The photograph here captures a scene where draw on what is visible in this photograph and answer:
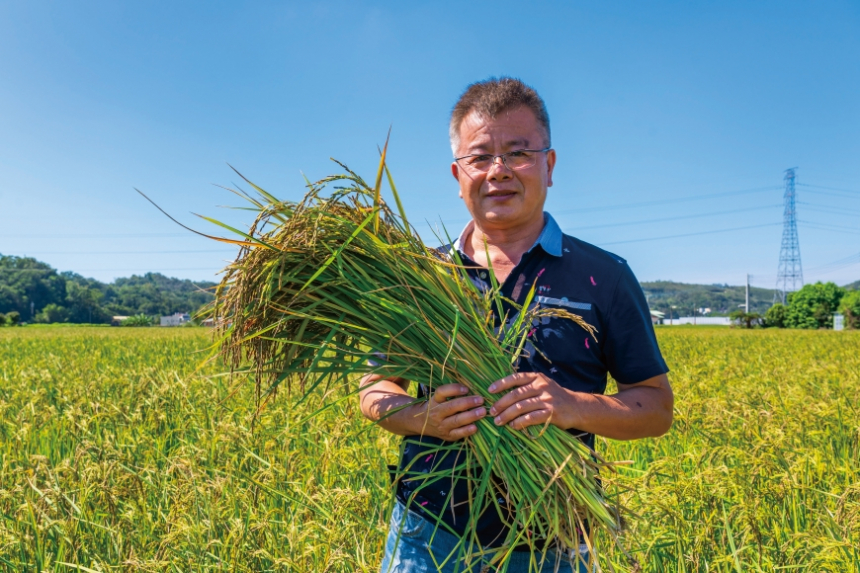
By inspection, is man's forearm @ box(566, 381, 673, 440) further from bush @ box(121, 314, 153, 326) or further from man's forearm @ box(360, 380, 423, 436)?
bush @ box(121, 314, 153, 326)

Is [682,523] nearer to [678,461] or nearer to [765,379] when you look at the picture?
[678,461]

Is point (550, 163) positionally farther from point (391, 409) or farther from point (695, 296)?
point (695, 296)

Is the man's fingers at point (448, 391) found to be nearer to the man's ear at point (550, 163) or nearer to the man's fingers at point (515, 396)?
the man's fingers at point (515, 396)

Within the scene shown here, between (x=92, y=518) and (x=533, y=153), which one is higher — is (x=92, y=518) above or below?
below

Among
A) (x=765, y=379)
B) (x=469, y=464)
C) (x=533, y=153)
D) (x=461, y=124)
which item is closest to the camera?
(x=469, y=464)

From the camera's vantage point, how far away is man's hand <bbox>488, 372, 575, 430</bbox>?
1.21 metres

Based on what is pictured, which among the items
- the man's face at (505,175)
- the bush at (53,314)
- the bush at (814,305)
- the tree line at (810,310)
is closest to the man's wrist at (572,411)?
the man's face at (505,175)

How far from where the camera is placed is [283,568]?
1.91m

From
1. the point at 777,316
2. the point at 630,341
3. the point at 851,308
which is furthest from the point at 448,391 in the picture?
the point at 851,308

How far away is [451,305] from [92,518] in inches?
77.6

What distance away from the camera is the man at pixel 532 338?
1.31 metres

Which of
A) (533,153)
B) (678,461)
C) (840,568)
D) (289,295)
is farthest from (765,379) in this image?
(289,295)

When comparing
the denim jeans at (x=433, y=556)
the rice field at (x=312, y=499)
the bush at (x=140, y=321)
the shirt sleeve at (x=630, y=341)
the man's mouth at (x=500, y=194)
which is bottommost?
the bush at (x=140, y=321)

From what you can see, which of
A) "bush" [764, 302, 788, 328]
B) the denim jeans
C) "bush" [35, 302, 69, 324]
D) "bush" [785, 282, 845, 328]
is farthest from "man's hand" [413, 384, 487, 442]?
"bush" [35, 302, 69, 324]
